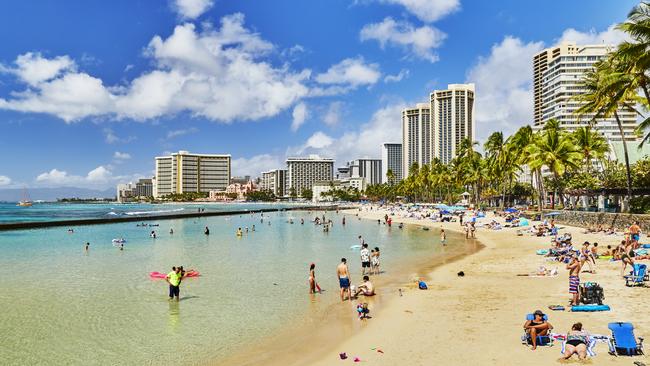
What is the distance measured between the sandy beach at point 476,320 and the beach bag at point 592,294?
17.9 inches

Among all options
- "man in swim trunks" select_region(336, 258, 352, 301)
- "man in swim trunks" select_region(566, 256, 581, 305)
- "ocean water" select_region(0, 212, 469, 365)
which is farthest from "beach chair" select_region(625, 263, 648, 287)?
"ocean water" select_region(0, 212, 469, 365)

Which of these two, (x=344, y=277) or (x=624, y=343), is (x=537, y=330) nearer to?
(x=624, y=343)

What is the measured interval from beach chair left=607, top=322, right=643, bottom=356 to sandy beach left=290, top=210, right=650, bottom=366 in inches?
7.2

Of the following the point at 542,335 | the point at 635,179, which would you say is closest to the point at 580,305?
the point at 542,335

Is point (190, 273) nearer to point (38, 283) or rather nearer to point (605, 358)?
point (38, 283)

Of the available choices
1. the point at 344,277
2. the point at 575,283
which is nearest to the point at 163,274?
the point at 344,277

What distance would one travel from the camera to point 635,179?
41594mm

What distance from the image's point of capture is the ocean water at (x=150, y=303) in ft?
38.8

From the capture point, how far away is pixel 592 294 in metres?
12.9

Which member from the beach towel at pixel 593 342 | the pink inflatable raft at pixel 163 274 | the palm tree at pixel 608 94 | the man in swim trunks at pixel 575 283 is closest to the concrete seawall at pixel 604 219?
the palm tree at pixel 608 94

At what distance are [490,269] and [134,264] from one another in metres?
21.9

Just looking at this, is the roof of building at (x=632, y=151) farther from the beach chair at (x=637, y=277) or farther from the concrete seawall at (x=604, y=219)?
the beach chair at (x=637, y=277)

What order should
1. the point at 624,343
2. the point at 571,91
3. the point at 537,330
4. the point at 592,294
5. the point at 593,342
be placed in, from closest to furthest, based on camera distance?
the point at 624,343 < the point at 593,342 < the point at 537,330 < the point at 592,294 < the point at 571,91

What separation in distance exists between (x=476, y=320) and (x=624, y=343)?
160 inches
